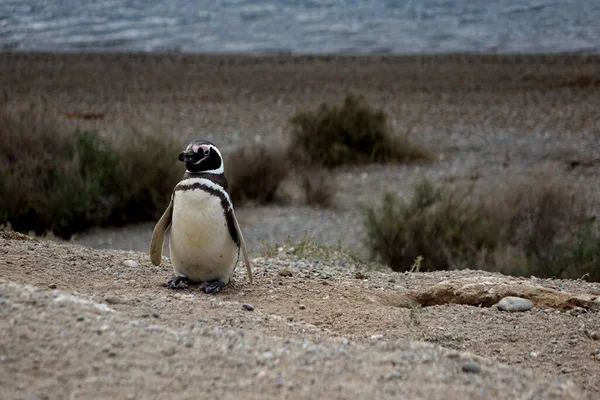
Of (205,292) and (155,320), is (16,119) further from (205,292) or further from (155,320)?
(155,320)

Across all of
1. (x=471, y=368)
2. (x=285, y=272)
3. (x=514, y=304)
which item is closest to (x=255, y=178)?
(x=285, y=272)

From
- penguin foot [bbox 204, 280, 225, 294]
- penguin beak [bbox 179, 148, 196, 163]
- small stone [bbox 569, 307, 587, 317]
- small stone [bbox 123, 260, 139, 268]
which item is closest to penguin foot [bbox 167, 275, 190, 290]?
penguin foot [bbox 204, 280, 225, 294]

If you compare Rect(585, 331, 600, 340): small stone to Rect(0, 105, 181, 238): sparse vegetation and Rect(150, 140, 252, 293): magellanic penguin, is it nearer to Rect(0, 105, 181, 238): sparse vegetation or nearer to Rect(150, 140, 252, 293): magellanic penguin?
Rect(150, 140, 252, 293): magellanic penguin

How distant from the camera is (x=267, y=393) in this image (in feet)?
10.2

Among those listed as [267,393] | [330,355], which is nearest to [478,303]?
[330,355]

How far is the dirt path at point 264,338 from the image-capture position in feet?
10.4

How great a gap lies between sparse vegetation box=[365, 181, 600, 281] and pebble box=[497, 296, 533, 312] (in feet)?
9.06

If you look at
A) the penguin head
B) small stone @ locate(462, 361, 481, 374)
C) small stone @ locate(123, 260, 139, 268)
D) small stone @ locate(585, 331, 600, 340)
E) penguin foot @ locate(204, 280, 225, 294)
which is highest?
the penguin head

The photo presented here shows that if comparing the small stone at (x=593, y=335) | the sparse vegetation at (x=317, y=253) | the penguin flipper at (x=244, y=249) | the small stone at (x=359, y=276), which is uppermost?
the penguin flipper at (x=244, y=249)

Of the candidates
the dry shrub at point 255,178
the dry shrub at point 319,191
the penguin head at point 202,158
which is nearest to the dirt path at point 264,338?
the penguin head at point 202,158

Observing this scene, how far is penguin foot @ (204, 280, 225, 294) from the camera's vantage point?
4922 mm

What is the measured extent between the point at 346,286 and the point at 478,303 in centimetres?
74

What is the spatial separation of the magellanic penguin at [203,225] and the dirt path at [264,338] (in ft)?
0.55

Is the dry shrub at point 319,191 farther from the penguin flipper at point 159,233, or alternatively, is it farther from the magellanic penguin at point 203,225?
the magellanic penguin at point 203,225
